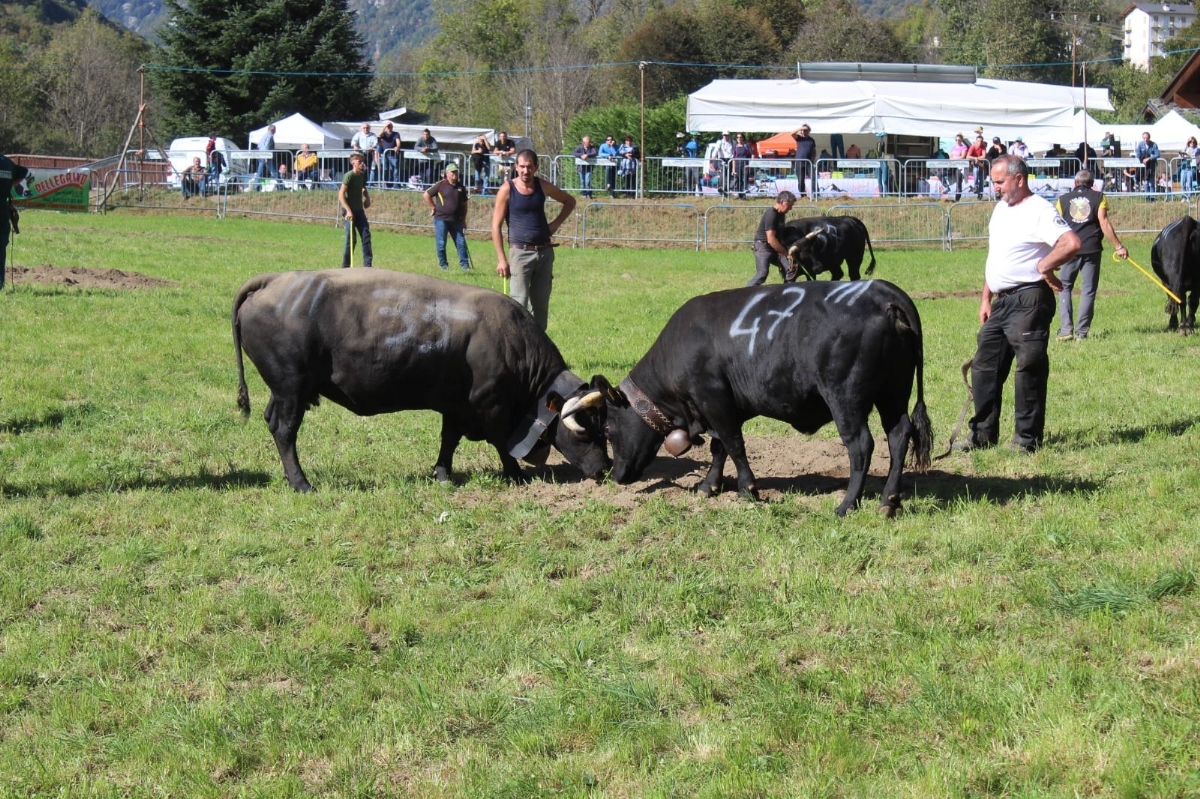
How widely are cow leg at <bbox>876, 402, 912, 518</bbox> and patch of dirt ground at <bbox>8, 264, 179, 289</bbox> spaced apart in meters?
13.3

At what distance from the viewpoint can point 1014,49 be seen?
75.8 meters

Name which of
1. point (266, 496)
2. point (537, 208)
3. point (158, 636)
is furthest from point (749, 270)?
Answer: point (158, 636)

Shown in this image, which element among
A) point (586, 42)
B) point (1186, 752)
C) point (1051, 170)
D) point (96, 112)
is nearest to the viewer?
point (1186, 752)

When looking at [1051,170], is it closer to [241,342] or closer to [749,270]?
[749,270]

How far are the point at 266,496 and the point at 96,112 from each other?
231 ft

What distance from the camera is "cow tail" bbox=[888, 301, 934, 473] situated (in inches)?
300

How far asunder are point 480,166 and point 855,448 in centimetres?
2583

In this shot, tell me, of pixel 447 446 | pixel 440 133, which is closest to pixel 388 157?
pixel 440 133

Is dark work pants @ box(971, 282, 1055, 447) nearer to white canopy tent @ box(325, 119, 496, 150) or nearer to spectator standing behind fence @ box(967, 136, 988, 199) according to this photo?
spectator standing behind fence @ box(967, 136, 988, 199)

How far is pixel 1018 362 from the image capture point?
9383mm

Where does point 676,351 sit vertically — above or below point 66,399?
above

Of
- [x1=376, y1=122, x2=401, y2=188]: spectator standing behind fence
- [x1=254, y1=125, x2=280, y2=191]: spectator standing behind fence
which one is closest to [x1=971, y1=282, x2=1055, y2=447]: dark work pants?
[x1=376, y1=122, x2=401, y2=188]: spectator standing behind fence

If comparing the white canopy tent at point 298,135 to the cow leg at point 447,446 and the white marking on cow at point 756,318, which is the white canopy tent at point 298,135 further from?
the white marking on cow at point 756,318

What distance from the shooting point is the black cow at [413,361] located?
859 cm
